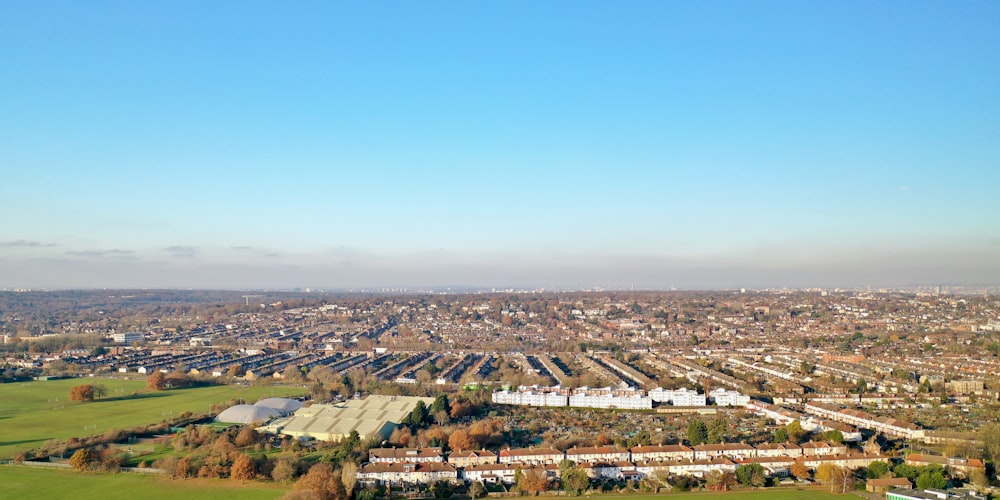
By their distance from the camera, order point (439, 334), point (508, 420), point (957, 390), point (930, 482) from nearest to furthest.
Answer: point (930, 482) < point (508, 420) < point (957, 390) < point (439, 334)

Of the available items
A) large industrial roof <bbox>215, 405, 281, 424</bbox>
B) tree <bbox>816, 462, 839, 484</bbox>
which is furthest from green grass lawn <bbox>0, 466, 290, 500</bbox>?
tree <bbox>816, 462, 839, 484</bbox>

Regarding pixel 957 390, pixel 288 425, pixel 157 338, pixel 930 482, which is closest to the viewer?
pixel 930 482

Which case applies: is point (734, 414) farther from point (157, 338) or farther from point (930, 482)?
point (157, 338)

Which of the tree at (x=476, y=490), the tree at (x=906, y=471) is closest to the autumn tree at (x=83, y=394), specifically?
the tree at (x=476, y=490)

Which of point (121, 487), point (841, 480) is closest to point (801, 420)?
point (841, 480)

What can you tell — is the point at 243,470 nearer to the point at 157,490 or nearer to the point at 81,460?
the point at 157,490

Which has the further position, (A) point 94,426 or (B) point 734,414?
(B) point 734,414

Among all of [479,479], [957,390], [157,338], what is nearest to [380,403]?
[479,479]
